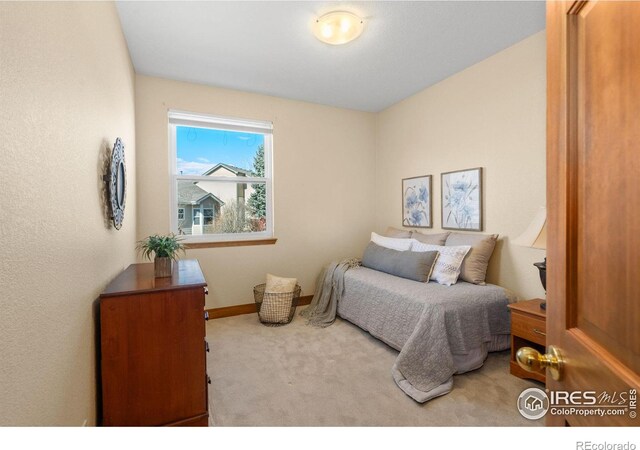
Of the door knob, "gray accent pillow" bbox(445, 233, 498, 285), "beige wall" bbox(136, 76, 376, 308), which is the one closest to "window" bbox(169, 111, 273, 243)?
"beige wall" bbox(136, 76, 376, 308)

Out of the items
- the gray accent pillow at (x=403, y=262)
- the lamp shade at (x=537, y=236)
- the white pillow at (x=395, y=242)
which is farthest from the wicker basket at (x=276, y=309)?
the lamp shade at (x=537, y=236)

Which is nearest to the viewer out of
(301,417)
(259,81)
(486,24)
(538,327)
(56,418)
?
(56,418)

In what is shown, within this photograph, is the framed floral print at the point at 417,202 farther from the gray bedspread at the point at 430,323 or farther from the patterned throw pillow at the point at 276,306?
the patterned throw pillow at the point at 276,306

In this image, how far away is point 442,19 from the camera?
87.7 inches

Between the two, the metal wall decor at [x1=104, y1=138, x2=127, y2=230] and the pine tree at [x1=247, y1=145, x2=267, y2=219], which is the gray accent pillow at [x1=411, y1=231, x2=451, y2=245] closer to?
the pine tree at [x1=247, y1=145, x2=267, y2=219]

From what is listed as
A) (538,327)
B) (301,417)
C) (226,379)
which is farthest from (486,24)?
(226,379)

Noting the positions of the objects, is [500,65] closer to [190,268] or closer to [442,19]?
[442,19]

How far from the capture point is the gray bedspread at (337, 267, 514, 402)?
207cm

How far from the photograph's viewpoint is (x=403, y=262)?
2.98 meters

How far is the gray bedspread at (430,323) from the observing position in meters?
2.07

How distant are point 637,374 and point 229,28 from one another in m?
2.78

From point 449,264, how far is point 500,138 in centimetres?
123

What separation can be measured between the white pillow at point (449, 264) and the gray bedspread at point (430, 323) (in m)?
0.08

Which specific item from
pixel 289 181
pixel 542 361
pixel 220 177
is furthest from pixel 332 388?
pixel 220 177
